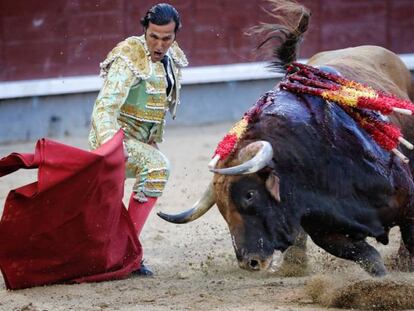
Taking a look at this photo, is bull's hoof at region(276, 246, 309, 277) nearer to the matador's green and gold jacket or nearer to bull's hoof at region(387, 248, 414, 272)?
bull's hoof at region(387, 248, 414, 272)

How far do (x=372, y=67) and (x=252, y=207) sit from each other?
1.49 meters

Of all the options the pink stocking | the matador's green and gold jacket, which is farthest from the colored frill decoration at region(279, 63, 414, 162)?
the pink stocking

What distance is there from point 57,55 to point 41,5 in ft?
1.46

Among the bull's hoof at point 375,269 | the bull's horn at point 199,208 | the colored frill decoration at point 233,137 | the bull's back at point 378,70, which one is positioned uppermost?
the colored frill decoration at point 233,137

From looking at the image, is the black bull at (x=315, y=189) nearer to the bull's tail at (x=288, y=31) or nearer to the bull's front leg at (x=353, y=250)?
the bull's front leg at (x=353, y=250)

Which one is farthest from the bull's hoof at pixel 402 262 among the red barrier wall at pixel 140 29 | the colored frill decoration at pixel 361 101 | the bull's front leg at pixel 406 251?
the red barrier wall at pixel 140 29

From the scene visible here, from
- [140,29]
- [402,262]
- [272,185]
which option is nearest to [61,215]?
[272,185]

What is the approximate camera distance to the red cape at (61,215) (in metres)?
4.51

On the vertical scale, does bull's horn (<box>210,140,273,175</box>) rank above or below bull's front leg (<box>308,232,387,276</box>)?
above

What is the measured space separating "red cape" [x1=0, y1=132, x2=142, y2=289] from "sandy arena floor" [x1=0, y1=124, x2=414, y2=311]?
8cm

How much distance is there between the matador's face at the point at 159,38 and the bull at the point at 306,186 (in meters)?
0.60

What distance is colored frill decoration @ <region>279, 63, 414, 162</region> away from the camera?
4.46 m

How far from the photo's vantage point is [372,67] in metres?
5.36

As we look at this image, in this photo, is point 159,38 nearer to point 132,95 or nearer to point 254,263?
point 132,95
